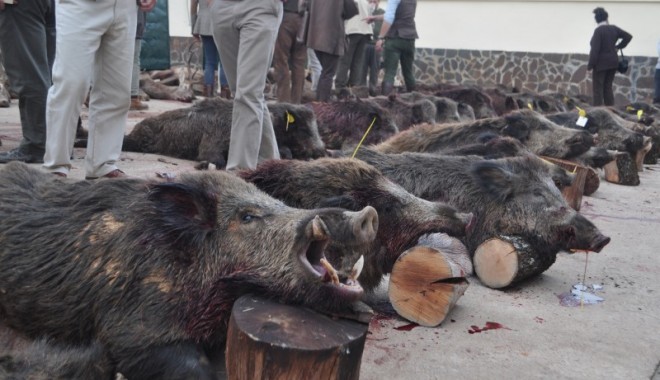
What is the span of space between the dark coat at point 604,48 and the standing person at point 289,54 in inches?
334

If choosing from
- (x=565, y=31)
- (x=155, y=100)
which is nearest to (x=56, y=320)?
(x=155, y=100)

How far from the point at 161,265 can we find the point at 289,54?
8.09 meters

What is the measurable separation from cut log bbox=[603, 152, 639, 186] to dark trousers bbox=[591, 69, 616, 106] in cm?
771

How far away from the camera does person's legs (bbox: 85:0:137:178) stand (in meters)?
5.04

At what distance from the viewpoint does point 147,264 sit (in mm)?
2832

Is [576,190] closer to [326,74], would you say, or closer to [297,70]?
[326,74]

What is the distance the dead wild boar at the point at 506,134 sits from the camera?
7.24 metres

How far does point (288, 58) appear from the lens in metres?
10.7

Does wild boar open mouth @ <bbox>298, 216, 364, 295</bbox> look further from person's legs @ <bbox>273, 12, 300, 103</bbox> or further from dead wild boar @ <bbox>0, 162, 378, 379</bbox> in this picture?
person's legs @ <bbox>273, 12, 300, 103</bbox>

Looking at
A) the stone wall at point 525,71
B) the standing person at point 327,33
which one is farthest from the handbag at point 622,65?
the standing person at point 327,33

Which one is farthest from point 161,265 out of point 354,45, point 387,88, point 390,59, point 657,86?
point 657,86

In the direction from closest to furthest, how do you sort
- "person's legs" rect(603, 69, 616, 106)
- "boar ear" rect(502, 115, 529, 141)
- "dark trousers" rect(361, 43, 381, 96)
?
"boar ear" rect(502, 115, 529, 141) → "person's legs" rect(603, 69, 616, 106) → "dark trousers" rect(361, 43, 381, 96)

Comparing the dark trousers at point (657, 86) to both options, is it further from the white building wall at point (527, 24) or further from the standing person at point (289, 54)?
the standing person at point (289, 54)

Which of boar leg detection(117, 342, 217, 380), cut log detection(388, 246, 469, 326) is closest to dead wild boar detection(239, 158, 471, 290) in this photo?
cut log detection(388, 246, 469, 326)
